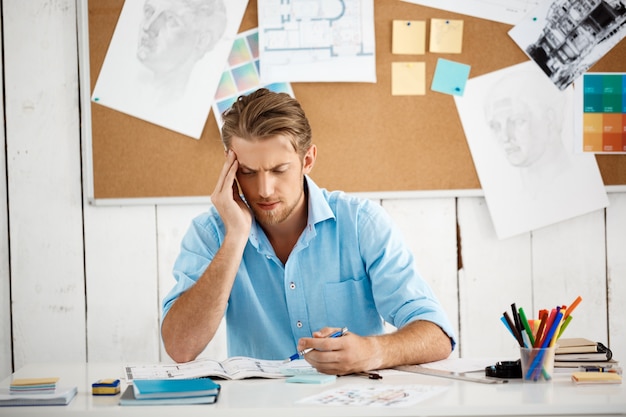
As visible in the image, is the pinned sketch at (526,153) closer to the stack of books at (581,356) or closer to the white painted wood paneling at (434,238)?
the white painted wood paneling at (434,238)

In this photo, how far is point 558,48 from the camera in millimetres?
2613

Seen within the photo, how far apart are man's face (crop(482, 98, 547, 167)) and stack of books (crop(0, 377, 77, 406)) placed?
66.3 inches

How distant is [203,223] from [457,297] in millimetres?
1029

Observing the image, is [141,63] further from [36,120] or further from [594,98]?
[594,98]

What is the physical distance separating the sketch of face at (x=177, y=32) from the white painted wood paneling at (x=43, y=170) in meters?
0.25

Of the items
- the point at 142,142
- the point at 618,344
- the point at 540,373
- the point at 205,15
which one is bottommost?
the point at 618,344

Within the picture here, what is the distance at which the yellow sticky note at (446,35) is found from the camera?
8.46ft

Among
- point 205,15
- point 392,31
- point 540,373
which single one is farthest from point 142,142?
point 540,373

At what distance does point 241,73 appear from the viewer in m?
2.56

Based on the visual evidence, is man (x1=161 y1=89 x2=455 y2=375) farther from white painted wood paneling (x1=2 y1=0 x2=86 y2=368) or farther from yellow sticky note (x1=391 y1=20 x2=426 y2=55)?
white painted wood paneling (x1=2 y1=0 x2=86 y2=368)

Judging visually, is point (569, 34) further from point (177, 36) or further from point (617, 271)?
point (177, 36)

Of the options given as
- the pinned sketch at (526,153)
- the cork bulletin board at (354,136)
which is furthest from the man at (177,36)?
the pinned sketch at (526,153)

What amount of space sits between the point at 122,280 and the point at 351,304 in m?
0.96

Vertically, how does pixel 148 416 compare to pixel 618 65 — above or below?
below
